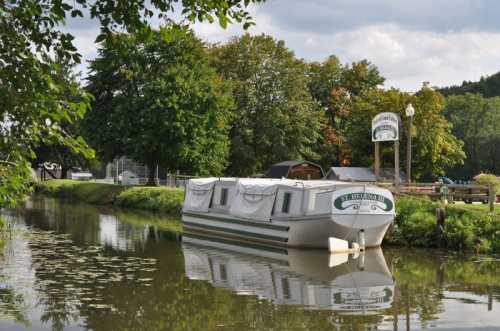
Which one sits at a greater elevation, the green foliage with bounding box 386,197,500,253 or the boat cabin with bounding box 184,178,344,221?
the boat cabin with bounding box 184,178,344,221

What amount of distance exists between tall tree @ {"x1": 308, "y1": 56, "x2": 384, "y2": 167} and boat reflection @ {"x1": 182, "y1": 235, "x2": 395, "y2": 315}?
43.4 meters

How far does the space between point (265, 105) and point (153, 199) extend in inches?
826

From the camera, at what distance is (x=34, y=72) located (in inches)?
328

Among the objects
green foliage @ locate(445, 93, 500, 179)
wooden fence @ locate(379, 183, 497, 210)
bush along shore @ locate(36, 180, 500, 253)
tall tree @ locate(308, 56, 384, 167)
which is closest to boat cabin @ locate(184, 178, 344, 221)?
bush along shore @ locate(36, 180, 500, 253)

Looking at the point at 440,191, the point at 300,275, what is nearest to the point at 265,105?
the point at 440,191

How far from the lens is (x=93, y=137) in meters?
58.6

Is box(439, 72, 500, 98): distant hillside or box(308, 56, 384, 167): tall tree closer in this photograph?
box(308, 56, 384, 167): tall tree

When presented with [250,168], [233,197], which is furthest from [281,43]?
[233,197]

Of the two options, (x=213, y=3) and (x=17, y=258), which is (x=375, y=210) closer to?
(x=17, y=258)

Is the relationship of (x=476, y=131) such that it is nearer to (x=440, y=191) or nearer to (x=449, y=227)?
(x=440, y=191)

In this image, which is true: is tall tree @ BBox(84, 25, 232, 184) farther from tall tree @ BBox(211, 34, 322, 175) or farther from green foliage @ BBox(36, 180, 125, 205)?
tall tree @ BBox(211, 34, 322, 175)

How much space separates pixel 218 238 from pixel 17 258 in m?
10.7

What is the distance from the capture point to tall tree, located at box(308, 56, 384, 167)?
235 feet

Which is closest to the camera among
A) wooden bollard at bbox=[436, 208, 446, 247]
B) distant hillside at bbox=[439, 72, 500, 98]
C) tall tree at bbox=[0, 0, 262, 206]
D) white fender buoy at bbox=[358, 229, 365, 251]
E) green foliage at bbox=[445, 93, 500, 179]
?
tall tree at bbox=[0, 0, 262, 206]
